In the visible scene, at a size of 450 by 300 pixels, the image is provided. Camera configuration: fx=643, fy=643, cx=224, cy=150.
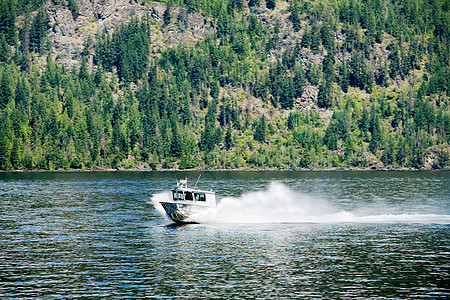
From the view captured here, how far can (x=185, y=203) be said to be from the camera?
99.9 metres

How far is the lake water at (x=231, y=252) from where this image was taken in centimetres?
6191

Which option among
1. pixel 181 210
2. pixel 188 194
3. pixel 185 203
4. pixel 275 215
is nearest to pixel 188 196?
pixel 188 194

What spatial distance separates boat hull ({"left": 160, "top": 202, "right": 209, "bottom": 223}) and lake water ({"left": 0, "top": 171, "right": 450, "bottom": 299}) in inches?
66.9

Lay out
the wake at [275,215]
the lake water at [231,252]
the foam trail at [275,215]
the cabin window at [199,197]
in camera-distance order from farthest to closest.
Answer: the foam trail at [275,215]
the wake at [275,215]
the cabin window at [199,197]
the lake water at [231,252]

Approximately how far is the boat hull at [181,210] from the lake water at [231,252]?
170 centimetres

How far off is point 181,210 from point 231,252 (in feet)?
75.5

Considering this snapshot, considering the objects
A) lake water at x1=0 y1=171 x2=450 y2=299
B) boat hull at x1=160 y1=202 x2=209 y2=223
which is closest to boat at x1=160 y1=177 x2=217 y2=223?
boat hull at x1=160 y1=202 x2=209 y2=223

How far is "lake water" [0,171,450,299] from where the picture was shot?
6191 cm

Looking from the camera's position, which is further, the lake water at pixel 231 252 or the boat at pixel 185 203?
the boat at pixel 185 203

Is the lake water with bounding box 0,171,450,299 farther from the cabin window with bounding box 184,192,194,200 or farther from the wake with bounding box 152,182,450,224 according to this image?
the cabin window with bounding box 184,192,194,200

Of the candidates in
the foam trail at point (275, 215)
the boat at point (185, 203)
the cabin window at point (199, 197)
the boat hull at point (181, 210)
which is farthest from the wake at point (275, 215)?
the cabin window at point (199, 197)

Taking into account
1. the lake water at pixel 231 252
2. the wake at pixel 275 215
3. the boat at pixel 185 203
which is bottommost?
the lake water at pixel 231 252

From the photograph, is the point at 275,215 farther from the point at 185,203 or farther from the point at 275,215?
the point at 185,203

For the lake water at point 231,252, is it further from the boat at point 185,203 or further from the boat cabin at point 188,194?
the boat cabin at point 188,194
